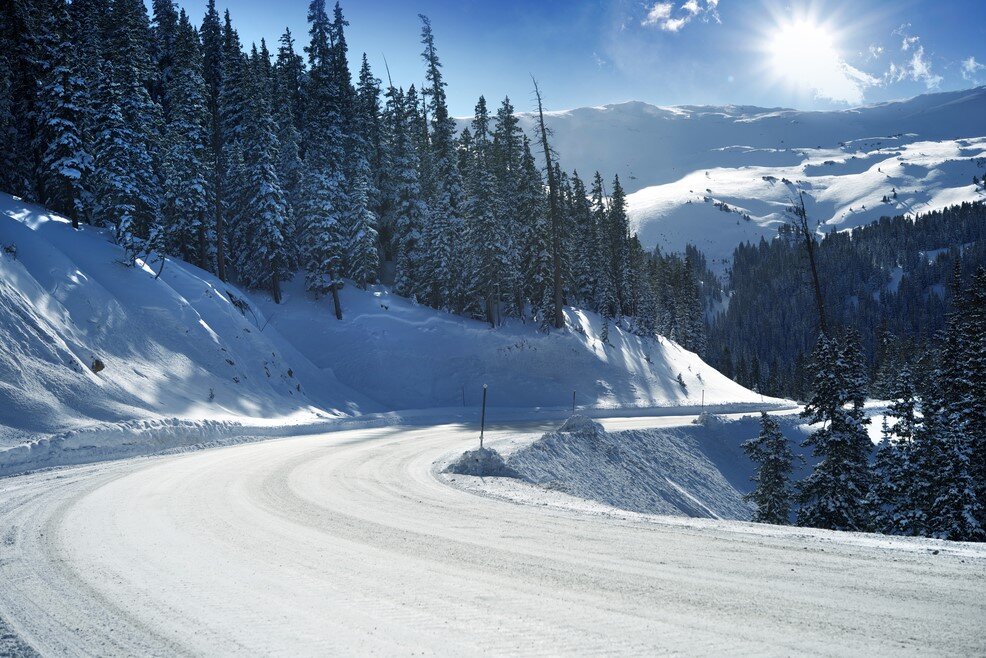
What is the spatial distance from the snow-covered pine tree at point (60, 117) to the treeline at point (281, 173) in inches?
4.0

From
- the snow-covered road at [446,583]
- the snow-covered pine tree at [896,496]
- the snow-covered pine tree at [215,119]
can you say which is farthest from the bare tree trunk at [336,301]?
the snow-covered pine tree at [896,496]

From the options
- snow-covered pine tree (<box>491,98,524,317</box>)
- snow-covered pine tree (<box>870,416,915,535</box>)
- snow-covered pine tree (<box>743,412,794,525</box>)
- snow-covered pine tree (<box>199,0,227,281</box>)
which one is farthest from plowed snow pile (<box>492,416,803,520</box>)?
snow-covered pine tree (<box>199,0,227,281</box>)

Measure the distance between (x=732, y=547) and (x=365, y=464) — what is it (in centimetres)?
960

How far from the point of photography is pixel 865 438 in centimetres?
2033

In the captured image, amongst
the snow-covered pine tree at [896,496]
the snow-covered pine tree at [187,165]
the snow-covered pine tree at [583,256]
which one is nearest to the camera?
the snow-covered pine tree at [896,496]

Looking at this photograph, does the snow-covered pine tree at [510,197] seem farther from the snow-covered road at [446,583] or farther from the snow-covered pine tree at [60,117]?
the snow-covered road at [446,583]

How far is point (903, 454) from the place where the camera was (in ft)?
73.5

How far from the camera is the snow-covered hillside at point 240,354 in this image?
18.4 meters

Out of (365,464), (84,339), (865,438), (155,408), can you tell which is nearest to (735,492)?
(865,438)

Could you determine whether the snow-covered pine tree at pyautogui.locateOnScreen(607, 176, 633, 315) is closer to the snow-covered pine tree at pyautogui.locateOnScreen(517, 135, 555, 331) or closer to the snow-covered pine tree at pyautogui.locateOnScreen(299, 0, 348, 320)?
the snow-covered pine tree at pyautogui.locateOnScreen(517, 135, 555, 331)

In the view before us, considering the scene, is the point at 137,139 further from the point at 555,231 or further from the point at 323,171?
the point at 555,231

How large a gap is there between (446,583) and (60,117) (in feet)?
111

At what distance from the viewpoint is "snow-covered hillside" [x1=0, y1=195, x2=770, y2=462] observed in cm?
1844

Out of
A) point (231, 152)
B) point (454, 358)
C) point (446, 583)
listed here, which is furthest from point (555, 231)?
point (446, 583)
